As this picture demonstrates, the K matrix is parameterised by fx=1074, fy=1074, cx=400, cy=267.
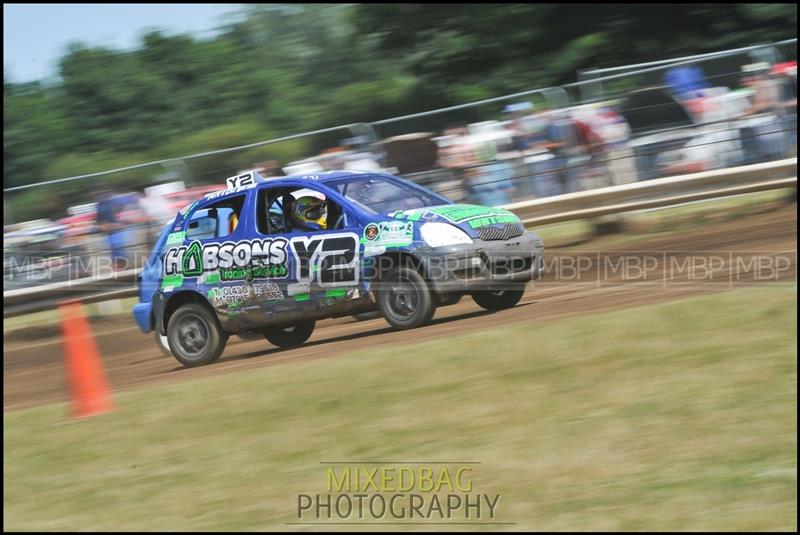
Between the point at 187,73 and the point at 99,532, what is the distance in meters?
36.5

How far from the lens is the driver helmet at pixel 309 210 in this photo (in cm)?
1000

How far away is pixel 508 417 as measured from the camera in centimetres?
717

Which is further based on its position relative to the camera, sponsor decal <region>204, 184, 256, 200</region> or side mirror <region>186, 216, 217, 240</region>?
side mirror <region>186, 216, 217, 240</region>

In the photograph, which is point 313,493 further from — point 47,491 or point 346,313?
point 346,313

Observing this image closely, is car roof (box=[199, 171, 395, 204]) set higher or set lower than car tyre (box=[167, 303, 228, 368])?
higher

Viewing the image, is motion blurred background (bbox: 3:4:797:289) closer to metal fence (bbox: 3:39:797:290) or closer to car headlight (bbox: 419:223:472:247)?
metal fence (bbox: 3:39:797:290)

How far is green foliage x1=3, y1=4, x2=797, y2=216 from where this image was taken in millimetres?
26453

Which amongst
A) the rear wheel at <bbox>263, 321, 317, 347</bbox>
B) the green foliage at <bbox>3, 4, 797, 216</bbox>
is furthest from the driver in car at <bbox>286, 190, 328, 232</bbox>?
the green foliage at <bbox>3, 4, 797, 216</bbox>

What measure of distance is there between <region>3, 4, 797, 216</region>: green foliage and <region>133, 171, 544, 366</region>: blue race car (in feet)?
13.3

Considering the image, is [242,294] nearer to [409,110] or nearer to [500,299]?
[500,299]

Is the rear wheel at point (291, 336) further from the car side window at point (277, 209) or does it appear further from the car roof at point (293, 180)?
the car roof at point (293, 180)

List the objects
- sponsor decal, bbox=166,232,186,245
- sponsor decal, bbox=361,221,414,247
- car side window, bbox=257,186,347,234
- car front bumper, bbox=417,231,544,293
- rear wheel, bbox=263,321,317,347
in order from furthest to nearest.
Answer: rear wheel, bbox=263,321,317,347, sponsor decal, bbox=166,232,186,245, car side window, bbox=257,186,347,234, sponsor decal, bbox=361,221,414,247, car front bumper, bbox=417,231,544,293

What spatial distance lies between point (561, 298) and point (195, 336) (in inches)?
149

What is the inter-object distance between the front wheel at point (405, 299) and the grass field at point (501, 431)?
576 millimetres
